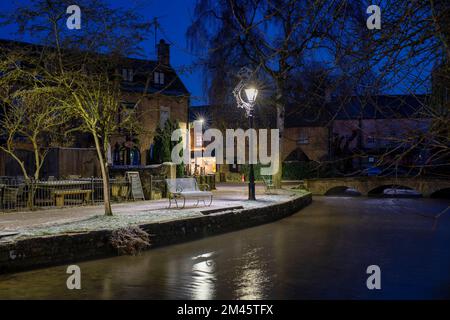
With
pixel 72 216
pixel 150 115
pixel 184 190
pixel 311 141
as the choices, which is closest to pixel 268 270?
pixel 72 216

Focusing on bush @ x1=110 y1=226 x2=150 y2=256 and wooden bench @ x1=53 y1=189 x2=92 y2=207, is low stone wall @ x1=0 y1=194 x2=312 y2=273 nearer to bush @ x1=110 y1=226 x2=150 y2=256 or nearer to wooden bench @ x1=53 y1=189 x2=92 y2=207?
bush @ x1=110 y1=226 x2=150 y2=256

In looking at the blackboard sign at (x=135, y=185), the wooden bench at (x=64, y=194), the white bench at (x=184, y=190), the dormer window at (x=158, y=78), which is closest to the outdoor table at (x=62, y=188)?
the wooden bench at (x=64, y=194)

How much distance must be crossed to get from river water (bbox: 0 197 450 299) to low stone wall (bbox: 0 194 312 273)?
37 cm

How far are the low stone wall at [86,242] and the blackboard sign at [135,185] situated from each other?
5.91 metres

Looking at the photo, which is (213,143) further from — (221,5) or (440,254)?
(440,254)

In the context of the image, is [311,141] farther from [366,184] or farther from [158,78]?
[158,78]

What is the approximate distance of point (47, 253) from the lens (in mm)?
9734

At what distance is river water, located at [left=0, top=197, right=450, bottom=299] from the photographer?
7.63m

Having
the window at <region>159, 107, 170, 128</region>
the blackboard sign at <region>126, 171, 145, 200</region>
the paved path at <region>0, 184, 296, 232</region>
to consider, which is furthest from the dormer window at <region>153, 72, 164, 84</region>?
the paved path at <region>0, 184, 296, 232</region>

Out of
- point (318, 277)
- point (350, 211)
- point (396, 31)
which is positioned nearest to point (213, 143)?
point (350, 211)

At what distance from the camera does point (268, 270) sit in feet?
30.6

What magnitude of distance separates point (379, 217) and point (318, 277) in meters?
12.4

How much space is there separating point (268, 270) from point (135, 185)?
461 inches

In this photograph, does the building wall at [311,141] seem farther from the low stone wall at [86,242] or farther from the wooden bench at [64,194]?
the low stone wall at [86,242]
